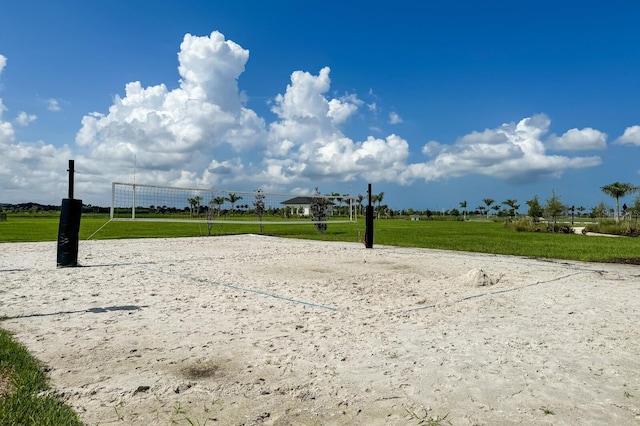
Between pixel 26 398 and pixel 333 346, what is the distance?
206cm

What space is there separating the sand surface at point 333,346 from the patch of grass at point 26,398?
0.09 metres

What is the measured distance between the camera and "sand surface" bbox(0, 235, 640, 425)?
2.36 meters

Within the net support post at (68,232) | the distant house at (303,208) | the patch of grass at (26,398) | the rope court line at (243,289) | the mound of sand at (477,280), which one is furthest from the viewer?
the distant house at (303,208)

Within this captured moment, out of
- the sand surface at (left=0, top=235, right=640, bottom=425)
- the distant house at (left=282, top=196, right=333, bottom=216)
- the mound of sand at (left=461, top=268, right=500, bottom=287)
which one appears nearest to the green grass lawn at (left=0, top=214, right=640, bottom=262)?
the distant house at (left=282, top=196, right=333, bottom=216)

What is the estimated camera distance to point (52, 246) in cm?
1214

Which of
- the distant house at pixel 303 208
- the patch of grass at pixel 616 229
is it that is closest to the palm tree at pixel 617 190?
the patch of grass at pixel 616 229

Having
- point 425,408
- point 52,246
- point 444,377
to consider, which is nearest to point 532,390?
point 444,377

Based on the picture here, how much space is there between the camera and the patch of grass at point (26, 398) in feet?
6.97

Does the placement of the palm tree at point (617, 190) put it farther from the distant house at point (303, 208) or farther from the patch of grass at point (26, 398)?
the patch of grass at point (26, 398)

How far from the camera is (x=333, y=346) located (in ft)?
11.2

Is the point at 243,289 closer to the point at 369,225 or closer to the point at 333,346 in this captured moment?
the point at 333,346

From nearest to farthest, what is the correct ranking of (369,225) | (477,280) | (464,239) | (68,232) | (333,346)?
(333,346) → (477,280) → (68,232) → (369,225) → (464,239)

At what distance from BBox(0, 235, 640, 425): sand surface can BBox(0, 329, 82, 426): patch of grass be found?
0.09m

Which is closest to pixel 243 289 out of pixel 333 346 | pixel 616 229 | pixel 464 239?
pixel 333 346
